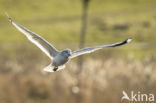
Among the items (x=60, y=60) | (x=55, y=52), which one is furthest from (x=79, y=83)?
(x=60, y=60)

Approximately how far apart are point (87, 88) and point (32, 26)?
1561 centimetres

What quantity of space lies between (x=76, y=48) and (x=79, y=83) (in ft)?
27.3

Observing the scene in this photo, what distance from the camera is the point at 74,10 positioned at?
100 ft

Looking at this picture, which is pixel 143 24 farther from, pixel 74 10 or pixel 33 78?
pixel 33 78

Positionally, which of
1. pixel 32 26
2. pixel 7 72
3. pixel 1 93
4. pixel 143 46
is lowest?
pixel 1 93

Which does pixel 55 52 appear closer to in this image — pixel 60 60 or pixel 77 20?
pixel 60 60

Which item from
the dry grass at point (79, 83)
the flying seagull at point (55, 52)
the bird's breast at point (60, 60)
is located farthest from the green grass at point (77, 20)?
the bird's breast at point (60, 60)

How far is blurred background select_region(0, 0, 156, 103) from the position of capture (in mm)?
12602

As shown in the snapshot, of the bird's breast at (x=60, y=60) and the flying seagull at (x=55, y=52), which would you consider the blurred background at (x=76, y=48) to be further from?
the bird's breast at (x=60, y=60)

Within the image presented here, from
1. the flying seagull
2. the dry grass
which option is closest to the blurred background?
the dry grass

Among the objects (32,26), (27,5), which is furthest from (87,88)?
(27,5)

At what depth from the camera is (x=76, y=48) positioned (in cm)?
2117

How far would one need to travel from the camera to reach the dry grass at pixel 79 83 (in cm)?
1241

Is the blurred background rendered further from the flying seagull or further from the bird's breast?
the bird's breast
